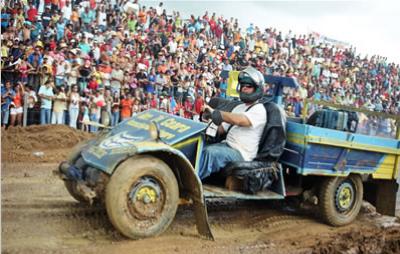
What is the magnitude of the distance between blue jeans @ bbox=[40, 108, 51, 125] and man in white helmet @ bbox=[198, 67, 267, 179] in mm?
5691

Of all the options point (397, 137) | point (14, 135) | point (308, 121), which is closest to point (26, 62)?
point (14, 135)

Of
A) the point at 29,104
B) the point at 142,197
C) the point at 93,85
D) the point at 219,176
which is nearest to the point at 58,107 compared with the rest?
the point at 29,104

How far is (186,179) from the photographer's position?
473 cm

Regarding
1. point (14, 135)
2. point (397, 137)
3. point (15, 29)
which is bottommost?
point (14, 135)

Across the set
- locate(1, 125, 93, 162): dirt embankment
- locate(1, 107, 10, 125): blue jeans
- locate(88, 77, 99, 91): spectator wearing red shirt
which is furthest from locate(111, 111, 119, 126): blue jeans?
locate(1, 107, 10, 125): blue jeans

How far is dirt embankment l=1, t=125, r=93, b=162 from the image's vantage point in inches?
328

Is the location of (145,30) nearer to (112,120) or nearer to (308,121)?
(112,120)

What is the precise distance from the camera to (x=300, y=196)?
6.10 m

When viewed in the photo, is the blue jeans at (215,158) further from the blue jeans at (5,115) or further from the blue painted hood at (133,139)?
the blue jeans at (5,115)

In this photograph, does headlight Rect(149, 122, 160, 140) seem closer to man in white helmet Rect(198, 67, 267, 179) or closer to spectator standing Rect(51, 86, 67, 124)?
man in white helmet Rect(198, 67, 267, 179)

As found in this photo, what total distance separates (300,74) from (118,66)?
10.3 m

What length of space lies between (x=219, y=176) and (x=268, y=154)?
0.61 meters

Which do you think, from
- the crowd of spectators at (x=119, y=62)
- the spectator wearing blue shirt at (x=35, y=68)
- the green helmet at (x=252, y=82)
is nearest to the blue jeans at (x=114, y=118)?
the crowd of spectators at (x=119, y=62)

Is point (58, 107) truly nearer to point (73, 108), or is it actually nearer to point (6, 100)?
point (73, 108)
